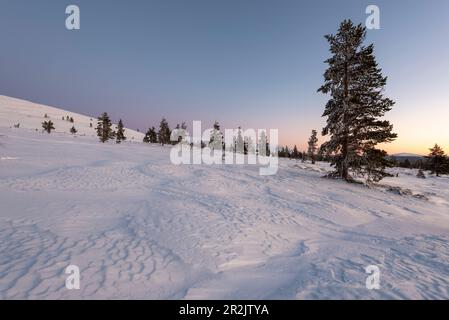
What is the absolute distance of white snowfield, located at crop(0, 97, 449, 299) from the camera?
4.61 m

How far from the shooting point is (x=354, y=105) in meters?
17.7

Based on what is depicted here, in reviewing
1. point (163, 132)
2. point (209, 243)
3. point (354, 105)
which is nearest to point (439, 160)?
point (354, 105)

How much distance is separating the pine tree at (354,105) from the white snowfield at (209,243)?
5658 millimetres

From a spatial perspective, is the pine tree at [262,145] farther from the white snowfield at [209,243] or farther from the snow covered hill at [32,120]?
the white snowfield at [209,243]

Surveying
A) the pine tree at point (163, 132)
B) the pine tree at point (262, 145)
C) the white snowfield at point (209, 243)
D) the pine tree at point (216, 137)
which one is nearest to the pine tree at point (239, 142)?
the pine tree at point (262, 145)

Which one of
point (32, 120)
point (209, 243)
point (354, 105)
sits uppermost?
point (32, 120)

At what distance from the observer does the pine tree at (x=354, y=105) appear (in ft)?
58.4

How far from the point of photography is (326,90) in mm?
19094

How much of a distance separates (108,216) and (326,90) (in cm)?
1854

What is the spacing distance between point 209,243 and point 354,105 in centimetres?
1662

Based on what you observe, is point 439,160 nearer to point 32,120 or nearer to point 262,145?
point 262,145
